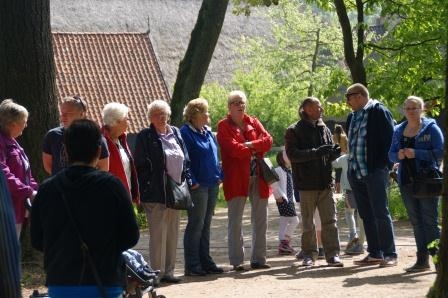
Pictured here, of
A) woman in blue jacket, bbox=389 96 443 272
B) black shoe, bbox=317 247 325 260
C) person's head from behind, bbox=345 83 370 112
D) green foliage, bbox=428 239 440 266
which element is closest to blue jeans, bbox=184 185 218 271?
black shoe, bbox=317 247 325 260

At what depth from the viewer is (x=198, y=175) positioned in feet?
→ 42.3

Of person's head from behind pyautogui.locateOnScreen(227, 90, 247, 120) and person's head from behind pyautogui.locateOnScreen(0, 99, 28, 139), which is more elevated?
person's head from behind pyautogui.locateOnScreen(227, 90, 247, 120)

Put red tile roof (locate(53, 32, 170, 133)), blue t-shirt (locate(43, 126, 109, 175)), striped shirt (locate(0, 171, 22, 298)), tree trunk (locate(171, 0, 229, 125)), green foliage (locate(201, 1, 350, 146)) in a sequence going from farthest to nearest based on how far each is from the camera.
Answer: green foliage (locate(201, 1, 350, 146)), red tile roof (locate(53, 32, 170, 133)), tree trunk (locate(171, 0, 229, 125)), blue t-shirt (locate(43, 126, 109, 175)), striped shirt (locate(0, 171, 22, 298))

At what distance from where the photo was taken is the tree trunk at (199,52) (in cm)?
2048

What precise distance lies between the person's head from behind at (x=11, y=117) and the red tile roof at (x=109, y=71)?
92.9ft

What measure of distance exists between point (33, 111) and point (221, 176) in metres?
2.38

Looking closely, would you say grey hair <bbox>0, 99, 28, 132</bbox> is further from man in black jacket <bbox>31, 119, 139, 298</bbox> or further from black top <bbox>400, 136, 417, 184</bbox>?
black top <bbox>400, 136, 417, 184</bbox>

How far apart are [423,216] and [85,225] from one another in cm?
626

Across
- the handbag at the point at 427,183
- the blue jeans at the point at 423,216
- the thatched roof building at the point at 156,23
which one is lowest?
the blue jeans at the point at 423,216

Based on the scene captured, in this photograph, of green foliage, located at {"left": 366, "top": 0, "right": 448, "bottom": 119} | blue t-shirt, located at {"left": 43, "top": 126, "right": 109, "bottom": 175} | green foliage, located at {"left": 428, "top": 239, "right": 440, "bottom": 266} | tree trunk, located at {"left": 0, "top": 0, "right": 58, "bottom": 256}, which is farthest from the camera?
green foliage, located at {"left": 366, "top": 0, "right": 448, "bottom": 119}

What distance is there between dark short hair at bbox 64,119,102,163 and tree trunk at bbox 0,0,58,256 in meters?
6.92

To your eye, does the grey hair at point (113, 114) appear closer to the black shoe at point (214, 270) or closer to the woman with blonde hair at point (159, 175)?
the woman with blonde hair at point (159, 175)

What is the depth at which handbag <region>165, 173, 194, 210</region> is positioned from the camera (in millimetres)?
12117

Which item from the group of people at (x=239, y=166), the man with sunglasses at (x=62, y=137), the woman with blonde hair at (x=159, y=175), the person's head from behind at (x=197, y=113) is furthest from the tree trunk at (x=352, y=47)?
the man with sunglasses at (x=62, y=137)
